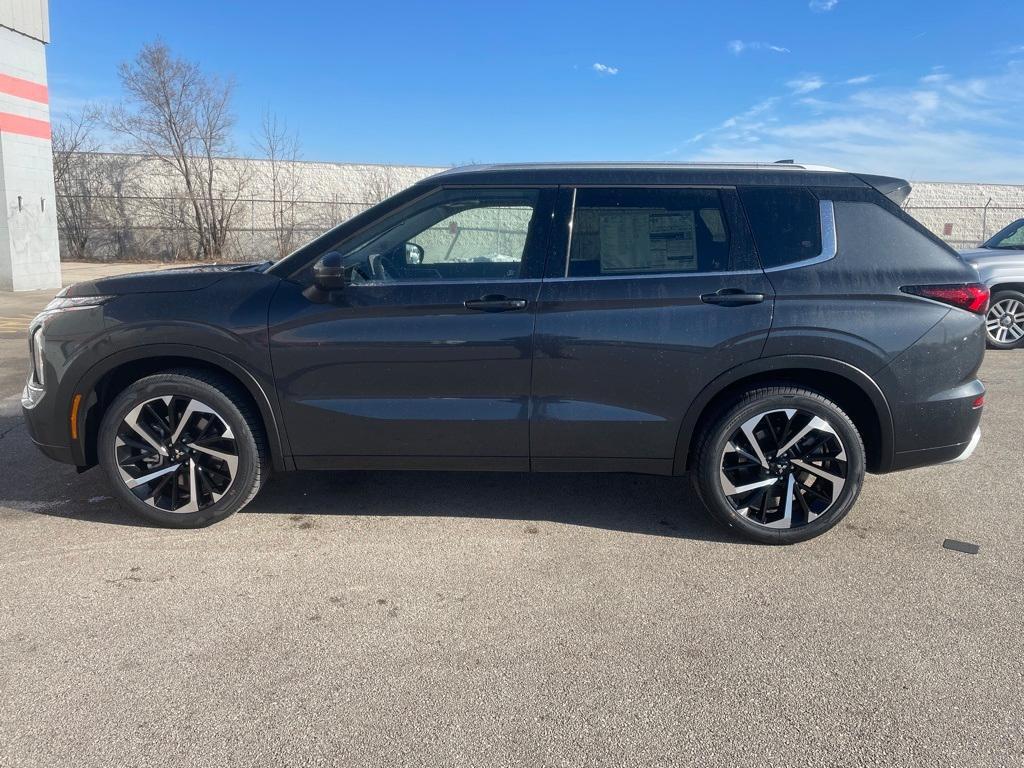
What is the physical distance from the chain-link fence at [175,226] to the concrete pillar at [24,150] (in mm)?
11001

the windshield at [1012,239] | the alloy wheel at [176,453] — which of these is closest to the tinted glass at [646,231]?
the alloy wheel at [176,453]

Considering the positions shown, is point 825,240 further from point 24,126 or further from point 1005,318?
point 24,126

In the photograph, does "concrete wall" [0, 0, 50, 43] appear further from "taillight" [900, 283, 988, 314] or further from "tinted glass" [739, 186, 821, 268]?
"taillight" [900, 283, 988, 314]

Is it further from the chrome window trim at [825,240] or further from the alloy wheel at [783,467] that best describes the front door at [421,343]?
the chrome window trim at [825,240]

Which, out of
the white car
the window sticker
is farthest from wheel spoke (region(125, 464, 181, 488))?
the white car

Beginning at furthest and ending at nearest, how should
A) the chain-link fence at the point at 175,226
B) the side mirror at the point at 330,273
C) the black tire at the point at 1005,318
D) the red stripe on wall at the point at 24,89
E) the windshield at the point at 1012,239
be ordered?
the chain-link fence at the point at 175,226
the red stripe on wall at the point at 24,89
the windshield at the point at 1012,239
the black tire at the point at 1005,318
the side mirror at the point at 330,273

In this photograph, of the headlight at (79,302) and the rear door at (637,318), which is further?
the headlight at (79,302)

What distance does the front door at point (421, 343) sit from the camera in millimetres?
3760

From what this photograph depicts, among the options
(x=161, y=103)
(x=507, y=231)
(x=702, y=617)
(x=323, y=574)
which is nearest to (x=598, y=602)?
(x=702, y=617)

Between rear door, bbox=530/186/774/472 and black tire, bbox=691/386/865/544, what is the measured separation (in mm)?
208

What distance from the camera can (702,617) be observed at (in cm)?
320

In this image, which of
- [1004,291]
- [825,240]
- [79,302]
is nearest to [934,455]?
[825,240]

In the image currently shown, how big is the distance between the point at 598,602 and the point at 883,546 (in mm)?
1651

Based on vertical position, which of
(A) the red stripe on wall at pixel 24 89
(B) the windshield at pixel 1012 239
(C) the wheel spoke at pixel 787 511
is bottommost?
(C) the wheel spoke at pixel 787 511
